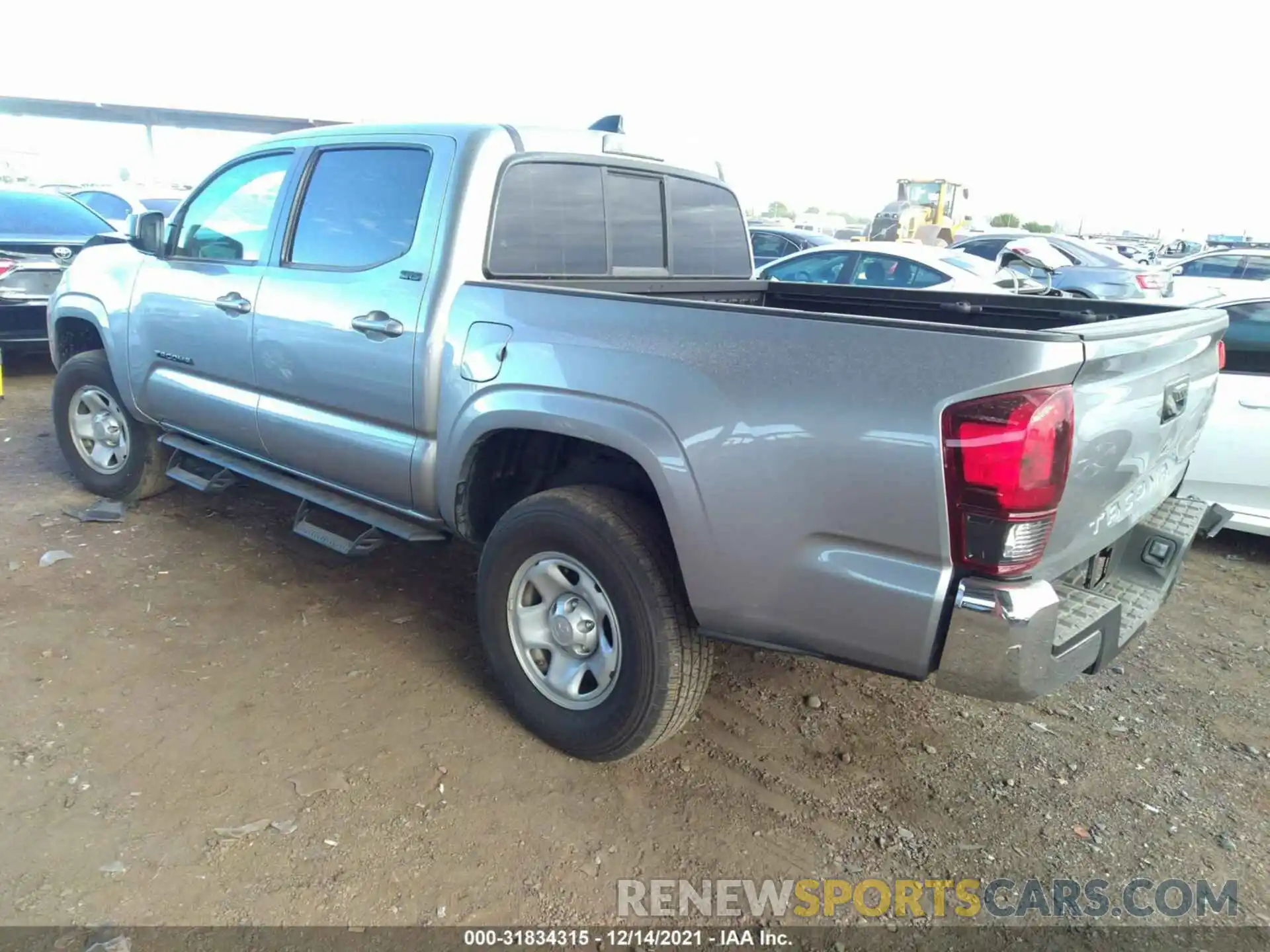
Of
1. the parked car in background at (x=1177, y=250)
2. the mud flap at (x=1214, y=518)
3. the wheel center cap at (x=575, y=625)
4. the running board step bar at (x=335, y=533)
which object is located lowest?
the parked car in background at (x=1177, y=250)

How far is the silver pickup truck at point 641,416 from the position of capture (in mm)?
2107

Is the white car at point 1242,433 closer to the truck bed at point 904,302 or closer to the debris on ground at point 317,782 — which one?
the truck bed at point 904,302

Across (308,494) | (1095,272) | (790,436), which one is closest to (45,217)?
(308,494)

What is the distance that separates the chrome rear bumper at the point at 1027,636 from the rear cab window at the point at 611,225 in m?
2.02

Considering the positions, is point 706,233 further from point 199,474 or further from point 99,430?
point 99,430

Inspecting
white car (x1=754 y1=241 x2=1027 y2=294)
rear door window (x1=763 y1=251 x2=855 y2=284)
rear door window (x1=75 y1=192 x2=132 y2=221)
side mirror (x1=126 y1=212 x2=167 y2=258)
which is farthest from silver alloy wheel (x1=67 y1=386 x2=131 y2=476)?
rear door window (x1=75 y1=192 x2=132 y2=221)

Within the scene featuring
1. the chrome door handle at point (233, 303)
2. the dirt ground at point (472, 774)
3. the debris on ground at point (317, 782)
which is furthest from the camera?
the chrome door handle at point (233, 303)

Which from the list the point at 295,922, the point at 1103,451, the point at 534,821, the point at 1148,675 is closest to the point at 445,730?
the point at 534,821

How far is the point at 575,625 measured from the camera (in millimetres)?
2896

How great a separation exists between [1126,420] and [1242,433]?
302 cm

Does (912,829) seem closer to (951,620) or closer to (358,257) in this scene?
(951,620)

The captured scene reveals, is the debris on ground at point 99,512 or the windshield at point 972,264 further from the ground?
the windshield at point 972,264

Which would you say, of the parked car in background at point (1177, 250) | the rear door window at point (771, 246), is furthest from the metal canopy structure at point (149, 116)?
the parked car in background at point (1177, 250)

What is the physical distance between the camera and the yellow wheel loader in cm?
2491
